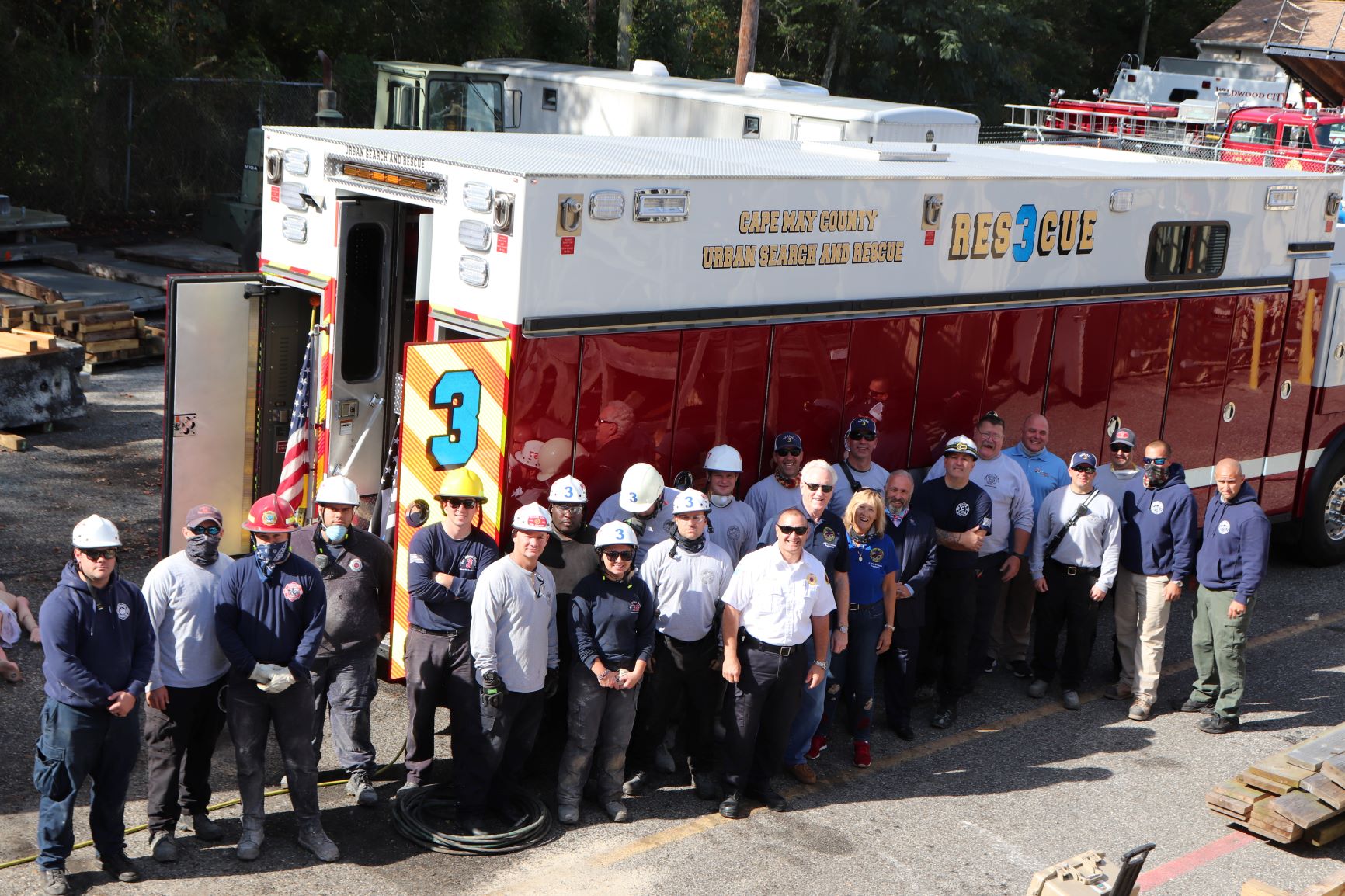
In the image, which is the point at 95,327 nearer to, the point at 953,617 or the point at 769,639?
the point at 953,617

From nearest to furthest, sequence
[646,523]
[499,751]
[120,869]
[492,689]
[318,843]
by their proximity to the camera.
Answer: [120,869], [318,843], [492,689], [499,751], [646,523]

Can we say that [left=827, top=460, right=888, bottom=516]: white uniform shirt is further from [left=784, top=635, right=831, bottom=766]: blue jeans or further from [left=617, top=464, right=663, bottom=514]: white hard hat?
[left=617, top=464, right=663, bottom=514]: white hard hat

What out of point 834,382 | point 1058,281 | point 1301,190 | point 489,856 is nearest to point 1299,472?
point 1301,190

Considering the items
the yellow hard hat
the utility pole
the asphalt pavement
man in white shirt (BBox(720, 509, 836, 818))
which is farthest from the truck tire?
the utility pole

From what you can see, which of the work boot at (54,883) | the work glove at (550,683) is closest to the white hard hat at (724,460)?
the work glove at (550,683)

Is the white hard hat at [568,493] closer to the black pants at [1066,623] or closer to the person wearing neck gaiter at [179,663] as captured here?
the person wearing neck gaiter at [179,663]

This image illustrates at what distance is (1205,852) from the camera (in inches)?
300

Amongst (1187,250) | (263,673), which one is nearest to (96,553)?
(263,673)

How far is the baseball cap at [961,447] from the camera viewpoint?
8758 mm

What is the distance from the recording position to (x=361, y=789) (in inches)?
285

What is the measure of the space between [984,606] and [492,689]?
3.66 m

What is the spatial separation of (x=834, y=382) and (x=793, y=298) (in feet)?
2.18

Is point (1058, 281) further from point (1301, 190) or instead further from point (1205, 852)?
point (1205, 852)

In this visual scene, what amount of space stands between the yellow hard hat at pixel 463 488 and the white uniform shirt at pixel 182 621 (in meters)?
1.16
